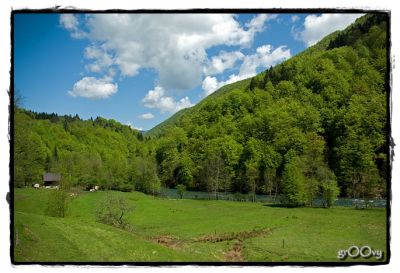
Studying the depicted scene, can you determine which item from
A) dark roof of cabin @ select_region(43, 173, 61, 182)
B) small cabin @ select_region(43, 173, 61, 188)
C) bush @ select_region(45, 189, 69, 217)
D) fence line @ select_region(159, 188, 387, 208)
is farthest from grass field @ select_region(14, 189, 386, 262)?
fence line @ select_region(159, 188, 387, 208)

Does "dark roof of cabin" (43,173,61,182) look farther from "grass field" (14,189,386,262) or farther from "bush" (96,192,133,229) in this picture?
"bush" (96,192,133,229)

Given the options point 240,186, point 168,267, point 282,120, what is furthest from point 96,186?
point 168,267

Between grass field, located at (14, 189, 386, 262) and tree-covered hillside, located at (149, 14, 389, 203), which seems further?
tree-covered hillside, located at (149, 14, 389, 203)

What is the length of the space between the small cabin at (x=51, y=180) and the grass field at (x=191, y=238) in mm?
1408

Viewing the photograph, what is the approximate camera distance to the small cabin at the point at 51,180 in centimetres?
2537

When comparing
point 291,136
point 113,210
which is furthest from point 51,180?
point 291,136

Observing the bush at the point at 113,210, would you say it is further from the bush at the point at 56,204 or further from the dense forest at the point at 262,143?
the dense forest at the point at 262,143

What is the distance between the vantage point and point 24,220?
16297 millimetres

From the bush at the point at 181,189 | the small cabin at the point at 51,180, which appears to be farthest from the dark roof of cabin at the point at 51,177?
the bush at the point at 181,189

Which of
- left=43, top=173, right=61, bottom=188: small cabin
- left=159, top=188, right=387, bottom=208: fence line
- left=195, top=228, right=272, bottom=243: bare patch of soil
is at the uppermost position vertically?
left=43, top=173, right=61, bottom=188: small cabin

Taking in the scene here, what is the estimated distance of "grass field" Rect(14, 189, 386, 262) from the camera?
13.5m

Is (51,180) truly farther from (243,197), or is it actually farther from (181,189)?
(243,197)

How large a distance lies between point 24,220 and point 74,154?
26.9 metres

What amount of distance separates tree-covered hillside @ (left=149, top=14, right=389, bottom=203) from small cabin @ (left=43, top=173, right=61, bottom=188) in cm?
1657
